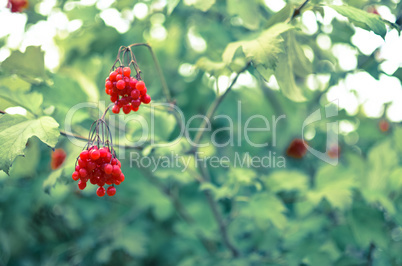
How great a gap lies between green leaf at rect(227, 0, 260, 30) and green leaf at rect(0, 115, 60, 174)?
975 mm

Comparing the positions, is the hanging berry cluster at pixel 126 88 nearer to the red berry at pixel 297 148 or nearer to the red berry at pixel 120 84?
the red berry at pixel 120 84

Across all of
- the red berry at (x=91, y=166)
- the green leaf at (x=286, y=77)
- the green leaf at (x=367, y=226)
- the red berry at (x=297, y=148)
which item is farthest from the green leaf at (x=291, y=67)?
the red berry at (x=297, y=148)

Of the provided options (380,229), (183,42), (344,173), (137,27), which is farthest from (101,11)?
(380,229)

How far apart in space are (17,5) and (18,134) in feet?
3.74

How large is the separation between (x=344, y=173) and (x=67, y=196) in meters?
1.95

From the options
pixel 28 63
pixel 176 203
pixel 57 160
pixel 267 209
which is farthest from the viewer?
pixel 176 203

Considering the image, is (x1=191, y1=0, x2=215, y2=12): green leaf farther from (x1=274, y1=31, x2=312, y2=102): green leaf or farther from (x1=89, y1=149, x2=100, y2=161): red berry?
(x1=89, y1=149, x2=100, y2=161): red berry

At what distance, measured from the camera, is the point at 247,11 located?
1643 millimetres

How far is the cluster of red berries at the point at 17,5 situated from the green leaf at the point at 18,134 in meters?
1.02

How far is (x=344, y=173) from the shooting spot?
1976 mm

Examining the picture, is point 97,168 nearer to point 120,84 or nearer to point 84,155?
point 84,155

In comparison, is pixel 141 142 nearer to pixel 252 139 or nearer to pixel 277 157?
pixel 252 139

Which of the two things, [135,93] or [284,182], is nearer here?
[135,93]

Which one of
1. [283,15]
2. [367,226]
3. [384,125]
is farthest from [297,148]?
[283,15]
